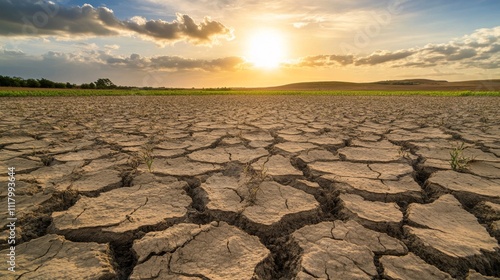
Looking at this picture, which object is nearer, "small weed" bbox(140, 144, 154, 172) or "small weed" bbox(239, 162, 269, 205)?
"small weed" bbox(239, 162, 269, 205)

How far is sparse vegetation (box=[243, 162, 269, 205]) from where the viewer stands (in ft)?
4.61

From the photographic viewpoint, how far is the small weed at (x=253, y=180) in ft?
4.60

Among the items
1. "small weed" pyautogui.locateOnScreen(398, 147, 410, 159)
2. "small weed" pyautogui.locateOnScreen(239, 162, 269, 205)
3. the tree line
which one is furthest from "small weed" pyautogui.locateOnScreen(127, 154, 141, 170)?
the tree line

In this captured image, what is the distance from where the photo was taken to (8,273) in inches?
33.7

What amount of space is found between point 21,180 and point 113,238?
98cm

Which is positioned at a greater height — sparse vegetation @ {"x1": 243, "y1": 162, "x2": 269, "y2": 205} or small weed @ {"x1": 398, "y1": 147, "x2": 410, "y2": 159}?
small weed @ {"x1": 398, "y1": 147, "x2": 410, "y2": 159}

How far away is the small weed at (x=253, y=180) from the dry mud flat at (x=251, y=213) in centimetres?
1

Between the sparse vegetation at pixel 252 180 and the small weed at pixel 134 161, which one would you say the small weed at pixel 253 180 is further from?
the small weed at pixel 134 161

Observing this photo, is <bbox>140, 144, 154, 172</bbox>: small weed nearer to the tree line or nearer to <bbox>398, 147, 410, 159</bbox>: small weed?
<bbox>398, 147, 410, 159</bbox>: small weed

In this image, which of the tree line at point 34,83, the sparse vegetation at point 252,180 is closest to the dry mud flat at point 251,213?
the sparse vegetation at point 252,180

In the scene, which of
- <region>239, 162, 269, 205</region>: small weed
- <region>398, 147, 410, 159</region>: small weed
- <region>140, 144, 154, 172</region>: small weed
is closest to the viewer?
<region>239, 162, 269, 205</region>: small weed

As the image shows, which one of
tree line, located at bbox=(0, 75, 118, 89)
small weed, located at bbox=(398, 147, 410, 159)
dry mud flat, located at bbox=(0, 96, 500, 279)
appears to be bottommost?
dry mud flat, located at bbox=(0, 96, 500, 279)

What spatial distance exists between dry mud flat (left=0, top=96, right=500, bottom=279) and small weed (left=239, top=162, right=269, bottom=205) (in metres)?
0.01

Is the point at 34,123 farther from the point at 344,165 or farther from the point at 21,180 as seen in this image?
the point at 344,165
